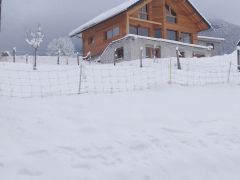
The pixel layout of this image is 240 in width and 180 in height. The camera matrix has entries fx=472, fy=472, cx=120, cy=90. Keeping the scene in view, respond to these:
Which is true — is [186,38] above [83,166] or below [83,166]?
above

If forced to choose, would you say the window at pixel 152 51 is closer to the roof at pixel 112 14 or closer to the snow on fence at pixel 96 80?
the roof at pixel 112 14

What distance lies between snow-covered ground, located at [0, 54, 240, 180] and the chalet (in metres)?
20.6

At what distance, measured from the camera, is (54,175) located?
782cm

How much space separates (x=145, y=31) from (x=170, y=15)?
3.23 metres

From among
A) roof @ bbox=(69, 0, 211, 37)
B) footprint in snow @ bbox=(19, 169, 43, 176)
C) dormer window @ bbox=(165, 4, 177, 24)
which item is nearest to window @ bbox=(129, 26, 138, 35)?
roof @ bbox=(69, 0, 211, 37)

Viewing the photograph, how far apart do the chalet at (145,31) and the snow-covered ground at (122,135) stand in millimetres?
20591

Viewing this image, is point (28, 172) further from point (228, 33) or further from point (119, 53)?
point (228, 33)

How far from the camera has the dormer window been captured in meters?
40.7

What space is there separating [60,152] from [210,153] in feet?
11.0

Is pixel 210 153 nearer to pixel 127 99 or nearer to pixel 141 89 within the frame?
pixel 127 99

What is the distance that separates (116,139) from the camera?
32.8ft

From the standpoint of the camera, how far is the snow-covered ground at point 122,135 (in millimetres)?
8398

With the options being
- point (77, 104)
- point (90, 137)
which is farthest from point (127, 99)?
point (90, 137)

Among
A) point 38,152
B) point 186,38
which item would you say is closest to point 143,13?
point 186,38
